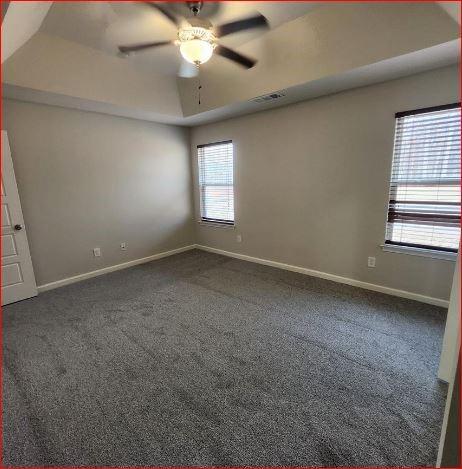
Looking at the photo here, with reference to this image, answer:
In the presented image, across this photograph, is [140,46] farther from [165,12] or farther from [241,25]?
[241,25]

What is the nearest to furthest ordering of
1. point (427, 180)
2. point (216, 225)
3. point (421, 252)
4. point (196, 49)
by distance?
point (196, 49), point (427, 180), point (421, 252), point (216, 225)

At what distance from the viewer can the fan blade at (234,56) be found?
2137 millimetres

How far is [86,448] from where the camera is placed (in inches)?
57.1

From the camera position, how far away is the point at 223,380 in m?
1.90

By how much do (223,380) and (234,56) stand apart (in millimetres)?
2540

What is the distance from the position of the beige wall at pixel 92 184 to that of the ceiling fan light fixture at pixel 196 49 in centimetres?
237

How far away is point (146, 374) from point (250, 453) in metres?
0.93

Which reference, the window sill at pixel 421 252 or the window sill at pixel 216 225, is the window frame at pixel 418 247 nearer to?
the window sill at pixel 421 252

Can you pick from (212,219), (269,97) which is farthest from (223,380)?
(212,219)

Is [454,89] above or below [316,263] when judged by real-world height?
above

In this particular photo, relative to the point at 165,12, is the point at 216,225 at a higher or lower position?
lower

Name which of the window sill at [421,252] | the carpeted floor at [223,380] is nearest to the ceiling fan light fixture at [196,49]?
the carpeted floor at [223,380]

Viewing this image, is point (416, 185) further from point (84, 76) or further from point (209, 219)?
point (84, 76)

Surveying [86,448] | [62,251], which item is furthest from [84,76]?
[86,448]
